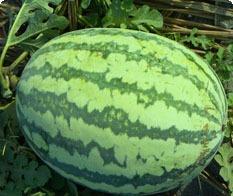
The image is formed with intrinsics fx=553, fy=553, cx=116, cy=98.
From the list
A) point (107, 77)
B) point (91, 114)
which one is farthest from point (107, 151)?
point (107, 77)

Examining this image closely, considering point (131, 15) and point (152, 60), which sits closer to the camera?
point (152, 60)

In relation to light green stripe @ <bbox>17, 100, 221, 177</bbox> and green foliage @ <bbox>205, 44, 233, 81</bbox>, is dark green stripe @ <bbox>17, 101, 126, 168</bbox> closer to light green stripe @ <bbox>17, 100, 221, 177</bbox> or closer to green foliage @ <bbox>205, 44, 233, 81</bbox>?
light green stripe @ <bbox>17, 100, 221, 177</bbox>

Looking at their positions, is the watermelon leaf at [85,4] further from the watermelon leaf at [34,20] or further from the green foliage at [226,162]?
the green foliage at [226,162]

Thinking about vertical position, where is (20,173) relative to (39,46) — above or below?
below

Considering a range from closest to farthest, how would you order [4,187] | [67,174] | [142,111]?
[142,111] → [67,174] → [4,187]

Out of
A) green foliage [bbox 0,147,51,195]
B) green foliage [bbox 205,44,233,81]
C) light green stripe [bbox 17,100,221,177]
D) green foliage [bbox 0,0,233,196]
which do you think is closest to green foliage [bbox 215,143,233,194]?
green foliage [bbox 0,0,233,196]

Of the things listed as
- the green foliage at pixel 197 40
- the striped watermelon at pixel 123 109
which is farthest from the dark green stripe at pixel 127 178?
the green foliage at pixel 197 40

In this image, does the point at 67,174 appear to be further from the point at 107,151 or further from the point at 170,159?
the point at 170,159

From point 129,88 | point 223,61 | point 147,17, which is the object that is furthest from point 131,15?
point 129,88

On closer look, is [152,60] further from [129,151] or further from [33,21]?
[33,21]
